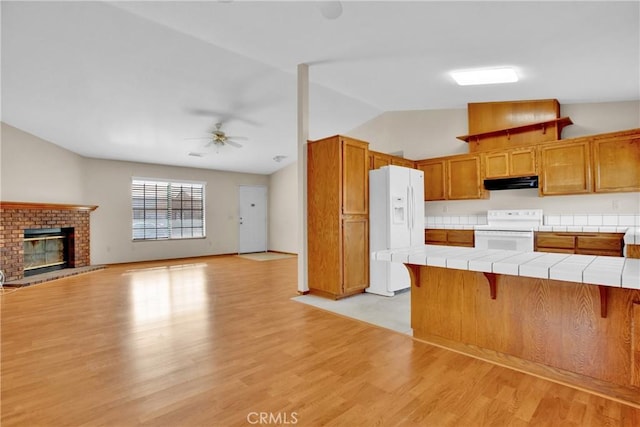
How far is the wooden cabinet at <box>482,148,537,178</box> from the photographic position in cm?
478

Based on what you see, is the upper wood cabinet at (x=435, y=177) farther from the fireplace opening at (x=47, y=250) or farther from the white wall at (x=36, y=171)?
the fireplace opening at (x=47, y=250)

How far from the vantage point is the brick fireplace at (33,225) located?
5152 mm

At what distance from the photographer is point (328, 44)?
3.64 metres

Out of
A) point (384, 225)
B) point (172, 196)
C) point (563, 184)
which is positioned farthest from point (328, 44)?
point (172, 196)

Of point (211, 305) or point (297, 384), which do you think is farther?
point (211, 305)

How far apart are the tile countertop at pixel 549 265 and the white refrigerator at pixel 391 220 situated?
178 centimetres

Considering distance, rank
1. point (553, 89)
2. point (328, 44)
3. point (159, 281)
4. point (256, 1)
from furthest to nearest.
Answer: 1. point (159, 281)
2. point (553, 89)
3. point (328, 44)
4. point (256, 1)

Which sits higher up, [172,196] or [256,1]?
[256,1]

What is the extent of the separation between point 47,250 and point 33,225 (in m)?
0.70

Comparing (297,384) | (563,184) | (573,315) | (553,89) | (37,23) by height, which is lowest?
(297,384)

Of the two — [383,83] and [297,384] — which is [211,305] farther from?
[383,83]

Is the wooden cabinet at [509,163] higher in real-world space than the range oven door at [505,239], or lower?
→ higher

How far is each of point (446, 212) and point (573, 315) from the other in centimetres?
417

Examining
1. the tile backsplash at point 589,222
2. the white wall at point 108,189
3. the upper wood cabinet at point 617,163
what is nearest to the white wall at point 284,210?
the white wall at point 108,189
